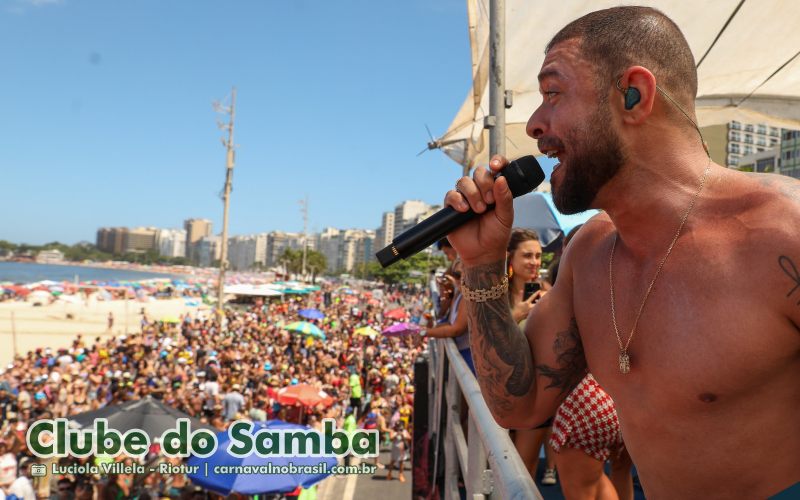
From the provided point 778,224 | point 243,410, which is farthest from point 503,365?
point 243,410

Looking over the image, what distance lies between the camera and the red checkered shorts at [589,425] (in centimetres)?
238

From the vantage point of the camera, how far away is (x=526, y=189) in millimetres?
1641

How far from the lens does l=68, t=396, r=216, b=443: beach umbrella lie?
30.0 feet

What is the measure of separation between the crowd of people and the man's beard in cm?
798

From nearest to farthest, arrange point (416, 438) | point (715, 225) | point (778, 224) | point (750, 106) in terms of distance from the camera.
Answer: point (778, 224)
point (715, 225)
point (750, 106)
point (416, 438)

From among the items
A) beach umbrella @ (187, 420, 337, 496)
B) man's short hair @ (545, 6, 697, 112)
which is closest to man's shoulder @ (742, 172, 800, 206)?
man's short hair @ (545, 6, 697, 112)

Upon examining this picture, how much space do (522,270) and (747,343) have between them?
2.24m

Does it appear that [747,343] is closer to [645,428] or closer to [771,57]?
[645,428]

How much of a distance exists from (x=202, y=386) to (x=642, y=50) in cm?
1581

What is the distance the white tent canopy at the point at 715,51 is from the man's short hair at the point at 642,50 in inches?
129

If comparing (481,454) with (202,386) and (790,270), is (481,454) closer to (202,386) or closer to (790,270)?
(790,270)

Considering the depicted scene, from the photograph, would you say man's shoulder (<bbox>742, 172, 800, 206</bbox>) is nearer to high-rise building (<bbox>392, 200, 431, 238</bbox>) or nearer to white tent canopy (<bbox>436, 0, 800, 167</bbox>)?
white tent canopy (<bbox>436, 0, 800, 167</bbox>)

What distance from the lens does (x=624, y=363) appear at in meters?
1.39

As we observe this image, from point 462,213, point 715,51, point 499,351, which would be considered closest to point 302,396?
point 715,51
